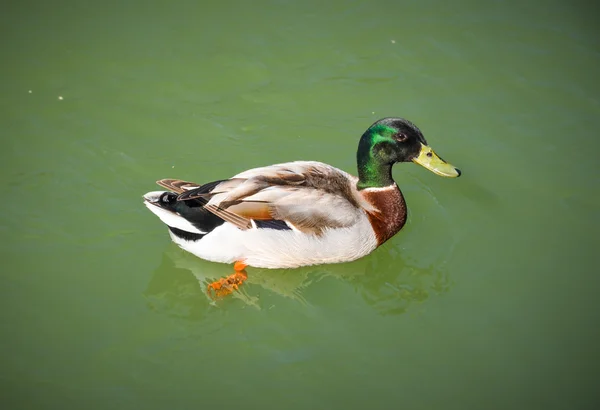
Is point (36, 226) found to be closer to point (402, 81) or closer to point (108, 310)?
point (108, 310)

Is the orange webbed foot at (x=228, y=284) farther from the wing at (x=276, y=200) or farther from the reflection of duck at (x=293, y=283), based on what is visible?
the wing at (x=276, y=200)

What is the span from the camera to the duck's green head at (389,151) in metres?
5.42

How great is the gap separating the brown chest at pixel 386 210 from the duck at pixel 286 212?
1 cm

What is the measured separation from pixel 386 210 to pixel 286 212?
102cm

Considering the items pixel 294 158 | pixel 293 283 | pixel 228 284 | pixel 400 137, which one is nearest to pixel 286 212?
pixel 293 283

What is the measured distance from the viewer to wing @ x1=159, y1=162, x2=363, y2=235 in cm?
512

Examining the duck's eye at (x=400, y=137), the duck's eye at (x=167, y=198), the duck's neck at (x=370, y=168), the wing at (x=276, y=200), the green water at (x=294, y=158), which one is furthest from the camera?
the duck's neck at (x=370, y=168)

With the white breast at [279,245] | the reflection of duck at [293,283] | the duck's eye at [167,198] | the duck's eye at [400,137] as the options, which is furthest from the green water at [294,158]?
the duck's eye at [400,137]

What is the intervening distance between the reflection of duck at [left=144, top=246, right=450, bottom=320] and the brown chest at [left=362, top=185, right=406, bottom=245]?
0.90 ft

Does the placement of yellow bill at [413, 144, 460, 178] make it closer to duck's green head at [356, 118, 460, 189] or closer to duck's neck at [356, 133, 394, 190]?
duck's green head at [356, 118, 460, 189]

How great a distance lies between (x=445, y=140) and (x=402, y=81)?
102 centimetres

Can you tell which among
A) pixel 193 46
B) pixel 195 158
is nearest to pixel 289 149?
pixel 195 158

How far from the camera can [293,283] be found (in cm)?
539

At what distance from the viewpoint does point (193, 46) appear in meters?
7.57
